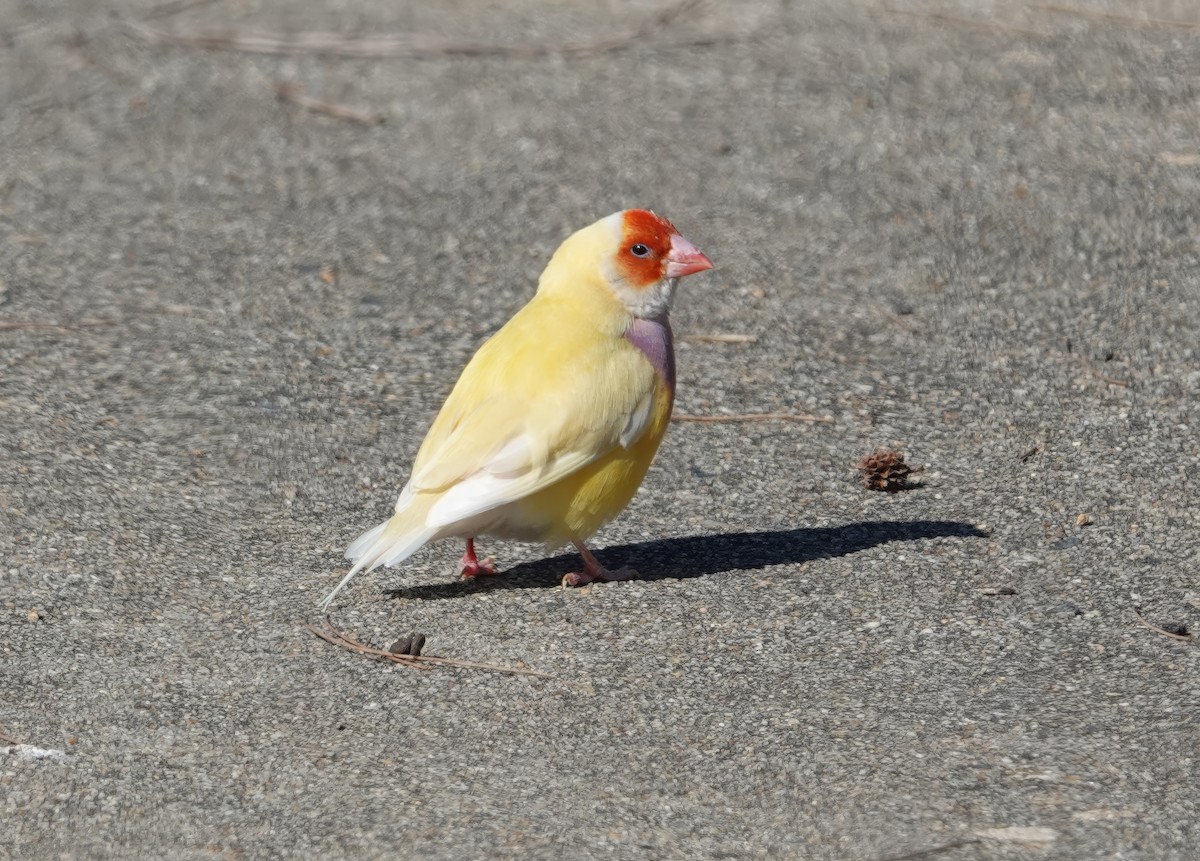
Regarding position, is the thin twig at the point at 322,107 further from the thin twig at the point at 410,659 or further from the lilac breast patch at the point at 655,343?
the thin twig at the point at 410,659

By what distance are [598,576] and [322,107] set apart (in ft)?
14.7

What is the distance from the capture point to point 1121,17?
28.8 ft

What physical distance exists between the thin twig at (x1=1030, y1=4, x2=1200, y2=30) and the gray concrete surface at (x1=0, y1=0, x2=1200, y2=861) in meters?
0.04

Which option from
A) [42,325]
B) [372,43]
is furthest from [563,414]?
[372,43]

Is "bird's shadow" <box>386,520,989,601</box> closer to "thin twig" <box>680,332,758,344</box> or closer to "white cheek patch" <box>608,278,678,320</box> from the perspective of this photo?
"white cheek patch" <box>608,278,678,320</box>

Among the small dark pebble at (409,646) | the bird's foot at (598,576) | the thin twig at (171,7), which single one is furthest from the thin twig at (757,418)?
the thin twig at (171,7)

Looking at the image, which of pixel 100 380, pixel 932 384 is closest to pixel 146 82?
pixel 100 380

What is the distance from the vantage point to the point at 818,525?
4.76 meters

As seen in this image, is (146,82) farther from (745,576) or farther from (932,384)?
(745,576)

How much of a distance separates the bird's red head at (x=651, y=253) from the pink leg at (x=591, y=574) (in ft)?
2.32

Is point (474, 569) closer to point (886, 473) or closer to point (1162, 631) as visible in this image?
point (886, 473)

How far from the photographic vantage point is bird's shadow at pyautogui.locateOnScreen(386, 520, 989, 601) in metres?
4.44

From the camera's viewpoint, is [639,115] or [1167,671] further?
[639,115]

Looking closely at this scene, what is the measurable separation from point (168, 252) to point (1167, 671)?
171 inches
